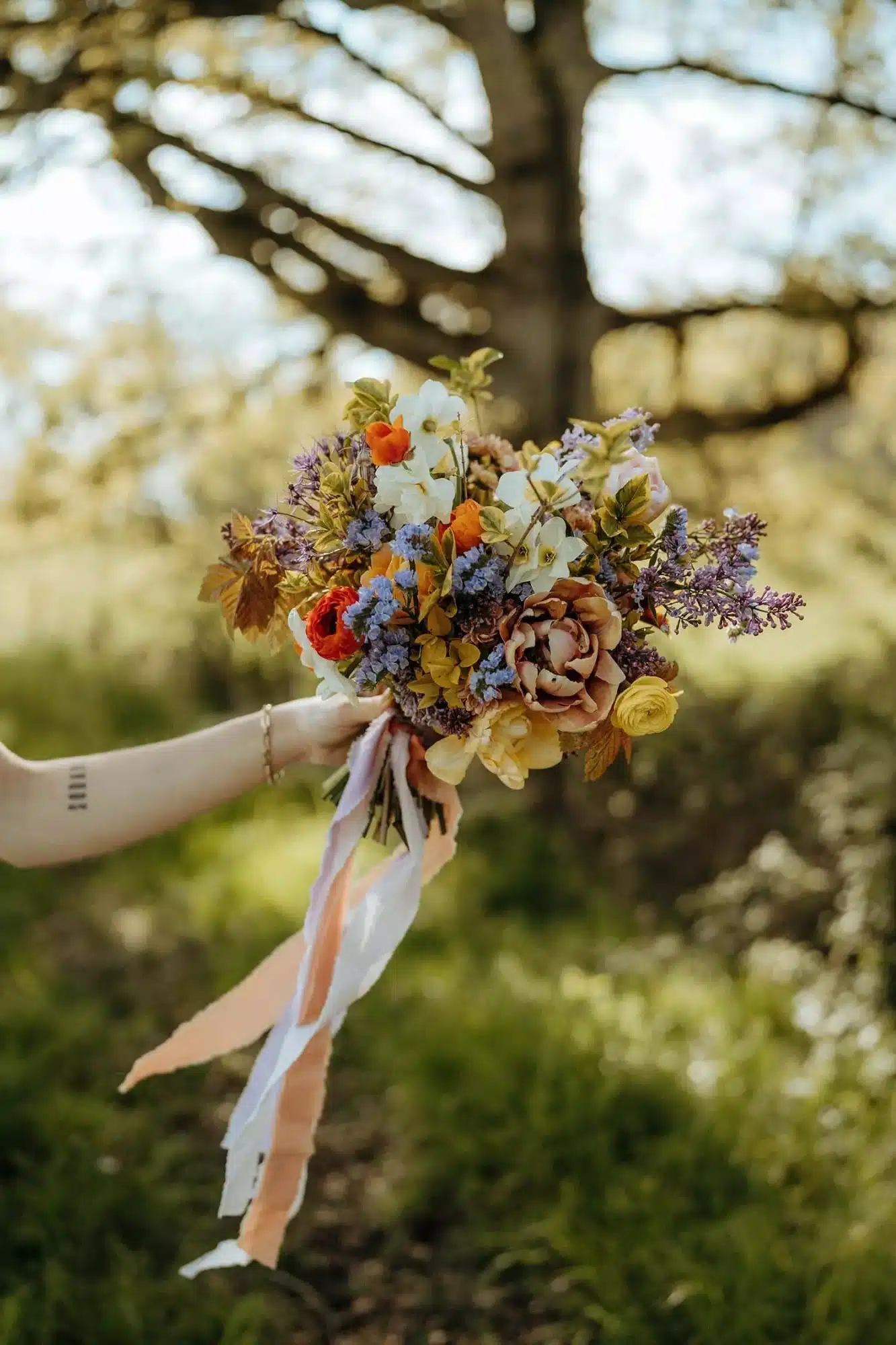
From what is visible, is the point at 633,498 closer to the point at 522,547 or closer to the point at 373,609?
the point at 522,547

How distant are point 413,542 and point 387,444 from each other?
16cm

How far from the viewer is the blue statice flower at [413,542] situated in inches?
63.0

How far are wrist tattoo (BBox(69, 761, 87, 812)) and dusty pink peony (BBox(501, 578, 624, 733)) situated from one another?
0.85 m

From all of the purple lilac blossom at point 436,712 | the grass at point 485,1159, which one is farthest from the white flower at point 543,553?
the grass at point 485,1159

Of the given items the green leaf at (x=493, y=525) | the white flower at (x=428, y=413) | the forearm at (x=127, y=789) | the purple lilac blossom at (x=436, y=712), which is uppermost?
the white flower at (x=428, y=413)

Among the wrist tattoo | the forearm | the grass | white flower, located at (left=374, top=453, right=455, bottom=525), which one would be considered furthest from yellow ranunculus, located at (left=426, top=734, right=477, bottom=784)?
the grass

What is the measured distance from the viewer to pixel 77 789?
202 centimetres

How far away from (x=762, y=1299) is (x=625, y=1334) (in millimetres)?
323

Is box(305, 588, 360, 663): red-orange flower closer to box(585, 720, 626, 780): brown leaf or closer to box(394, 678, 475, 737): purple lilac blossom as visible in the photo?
box(394, 678, 475, 737): purple lilac blossom

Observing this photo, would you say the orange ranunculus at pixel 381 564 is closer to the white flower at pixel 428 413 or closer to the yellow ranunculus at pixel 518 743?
the white flower at pixel 428 413

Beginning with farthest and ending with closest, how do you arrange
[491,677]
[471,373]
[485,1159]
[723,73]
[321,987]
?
[723,73] < [485,1159] < [321,987] < [471,373] < [491,677]

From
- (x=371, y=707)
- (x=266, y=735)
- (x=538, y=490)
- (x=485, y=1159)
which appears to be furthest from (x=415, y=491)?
(x=485, y=1159)

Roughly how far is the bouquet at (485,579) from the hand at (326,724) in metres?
0.18

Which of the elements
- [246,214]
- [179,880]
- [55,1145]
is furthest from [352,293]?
[55,1145]
